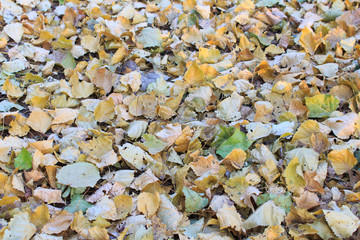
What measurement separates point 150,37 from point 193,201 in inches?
48.8

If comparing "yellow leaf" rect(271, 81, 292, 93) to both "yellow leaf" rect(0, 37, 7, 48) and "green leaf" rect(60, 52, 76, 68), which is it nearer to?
"green leaf" rect(60, 52, 76, 68)

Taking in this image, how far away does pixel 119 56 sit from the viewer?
197cm

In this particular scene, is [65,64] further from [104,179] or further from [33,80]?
[104,179]

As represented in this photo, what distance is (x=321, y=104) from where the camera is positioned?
1618 millimetres

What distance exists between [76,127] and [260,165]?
860 mm

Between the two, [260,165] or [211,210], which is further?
[260,165]

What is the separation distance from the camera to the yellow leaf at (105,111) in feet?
5.35

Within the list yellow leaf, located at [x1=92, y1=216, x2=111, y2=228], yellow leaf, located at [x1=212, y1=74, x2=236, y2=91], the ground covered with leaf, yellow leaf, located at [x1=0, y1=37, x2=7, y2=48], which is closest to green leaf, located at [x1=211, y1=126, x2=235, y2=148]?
the ground covered with leaf

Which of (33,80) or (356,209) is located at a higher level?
(33,80)

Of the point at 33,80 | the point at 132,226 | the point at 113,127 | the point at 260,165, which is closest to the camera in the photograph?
the point at 132,226

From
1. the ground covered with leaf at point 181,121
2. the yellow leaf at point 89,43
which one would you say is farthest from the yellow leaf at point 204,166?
the yellow leaf at point 89,43

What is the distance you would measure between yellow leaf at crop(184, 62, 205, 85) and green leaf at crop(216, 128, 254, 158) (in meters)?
0.42

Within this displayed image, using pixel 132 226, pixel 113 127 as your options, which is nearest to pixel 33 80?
pixel 113 127

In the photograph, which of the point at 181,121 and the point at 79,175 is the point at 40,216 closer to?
the point at 79,175
